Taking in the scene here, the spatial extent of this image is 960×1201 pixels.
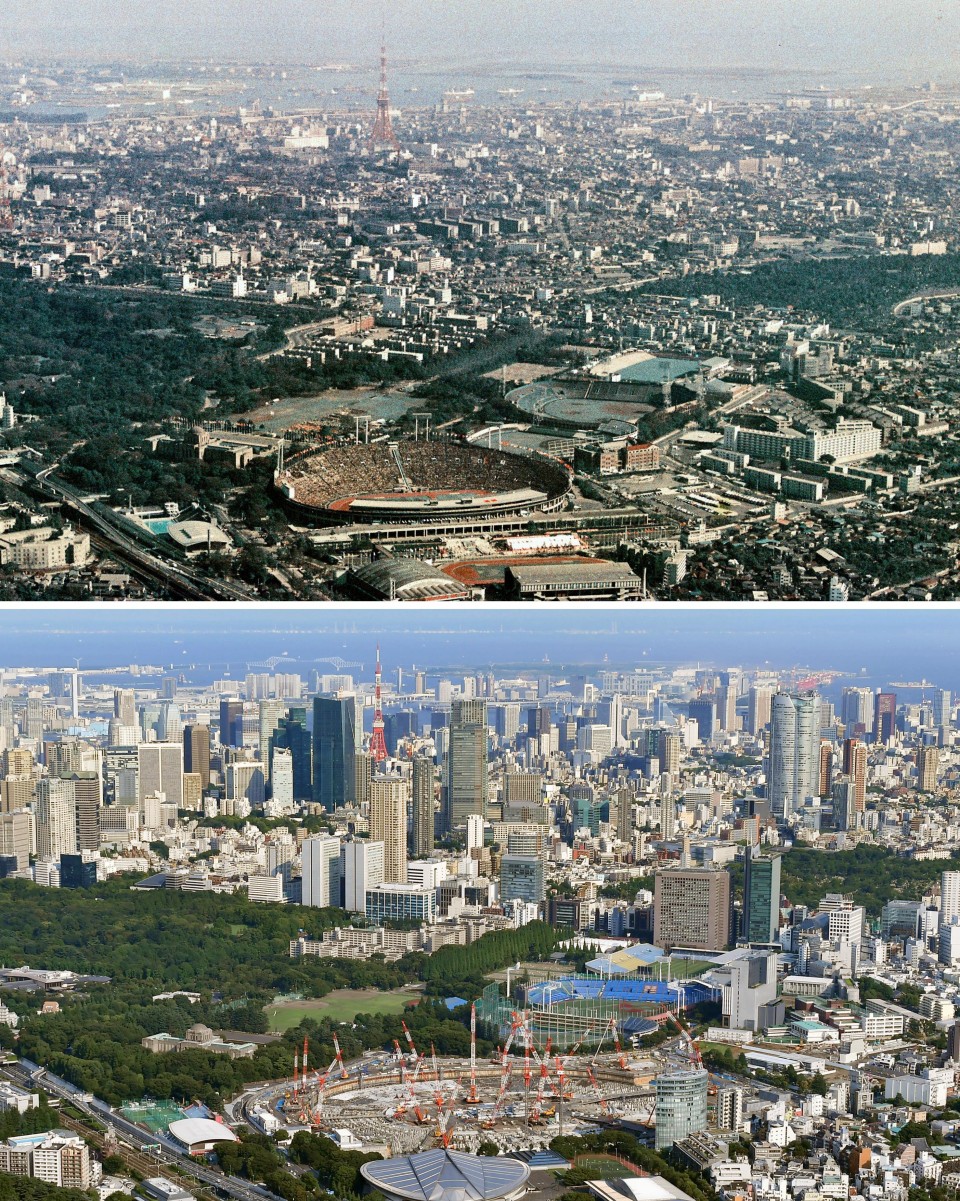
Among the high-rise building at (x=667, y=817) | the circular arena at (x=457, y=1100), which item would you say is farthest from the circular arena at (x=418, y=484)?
the circular arena at (x=457, y=1100)

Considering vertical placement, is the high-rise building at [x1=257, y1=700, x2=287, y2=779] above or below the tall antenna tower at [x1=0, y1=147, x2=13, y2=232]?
below

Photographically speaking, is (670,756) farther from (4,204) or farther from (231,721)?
(4,204)

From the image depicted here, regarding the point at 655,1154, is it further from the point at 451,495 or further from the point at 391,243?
the point at 391,243

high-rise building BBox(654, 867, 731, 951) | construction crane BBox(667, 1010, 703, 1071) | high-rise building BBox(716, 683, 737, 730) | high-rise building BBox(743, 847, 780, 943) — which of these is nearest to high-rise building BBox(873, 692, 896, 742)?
high-rise building BBox(716, 683, 737, 730)

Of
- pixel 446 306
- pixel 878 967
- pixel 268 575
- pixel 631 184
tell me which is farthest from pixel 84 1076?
pixel 631 184

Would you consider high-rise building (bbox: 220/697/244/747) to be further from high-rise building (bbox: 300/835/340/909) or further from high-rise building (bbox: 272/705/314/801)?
high-rise building (bbox: 300/835/340/909)

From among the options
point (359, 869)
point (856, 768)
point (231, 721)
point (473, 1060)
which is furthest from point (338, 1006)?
point (856, 768)
